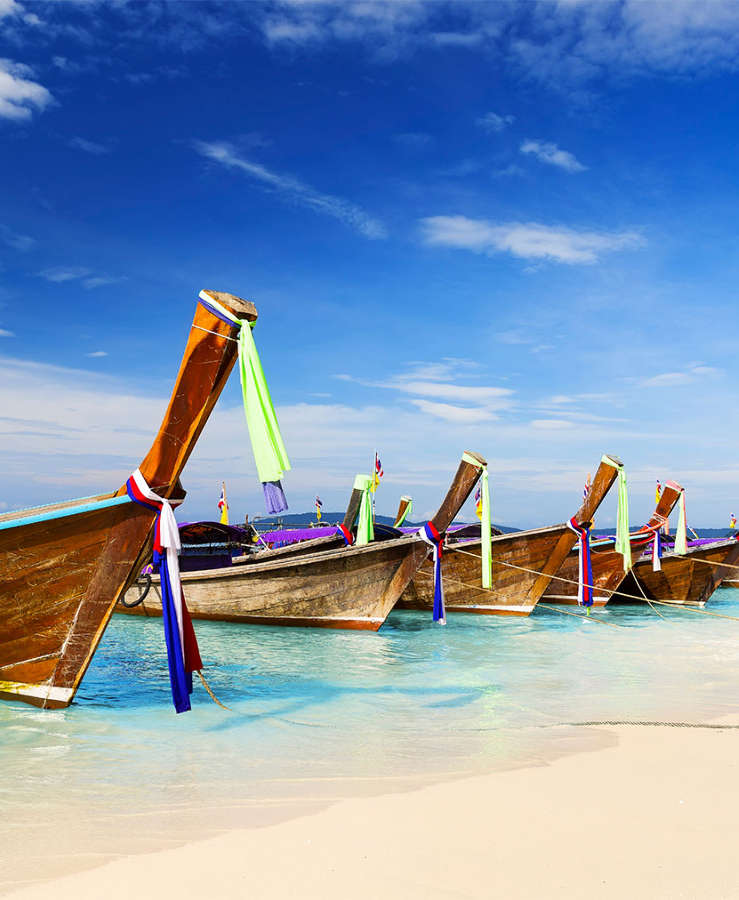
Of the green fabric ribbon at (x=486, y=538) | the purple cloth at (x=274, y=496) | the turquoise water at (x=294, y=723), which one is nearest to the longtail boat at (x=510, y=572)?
the turquoise water at (x=294, y=723)

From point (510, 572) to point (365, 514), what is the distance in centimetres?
361

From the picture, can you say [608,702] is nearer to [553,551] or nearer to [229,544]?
[553,551]

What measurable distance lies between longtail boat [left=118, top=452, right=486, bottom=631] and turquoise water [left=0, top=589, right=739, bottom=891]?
1.10 ft

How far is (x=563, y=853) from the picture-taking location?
3945 mm

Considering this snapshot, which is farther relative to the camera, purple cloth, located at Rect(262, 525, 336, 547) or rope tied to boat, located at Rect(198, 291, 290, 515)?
purple cloth, located at Rect(262, 525, 336, 547)

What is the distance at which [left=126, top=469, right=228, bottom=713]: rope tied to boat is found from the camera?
6.28m

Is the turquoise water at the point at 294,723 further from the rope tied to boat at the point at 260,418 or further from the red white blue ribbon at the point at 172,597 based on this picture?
the rope tied to boat at the point at 260,418

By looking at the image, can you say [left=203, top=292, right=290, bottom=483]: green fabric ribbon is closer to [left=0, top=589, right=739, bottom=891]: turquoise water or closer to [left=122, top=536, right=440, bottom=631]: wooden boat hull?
[left=0, top=589, right=739, bottom=891]: turquoise water

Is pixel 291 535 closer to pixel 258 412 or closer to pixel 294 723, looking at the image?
pixel 294 723

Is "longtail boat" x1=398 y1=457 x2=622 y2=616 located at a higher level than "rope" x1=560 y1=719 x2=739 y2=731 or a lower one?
higher

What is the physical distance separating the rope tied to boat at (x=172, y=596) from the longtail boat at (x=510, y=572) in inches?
362

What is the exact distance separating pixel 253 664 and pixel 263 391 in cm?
554

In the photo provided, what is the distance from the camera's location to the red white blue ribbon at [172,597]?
628 centimetres

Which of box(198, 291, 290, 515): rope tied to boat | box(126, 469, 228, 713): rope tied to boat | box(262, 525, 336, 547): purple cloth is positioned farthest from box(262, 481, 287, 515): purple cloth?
box(262, 525, 336, 547): purple cloth
